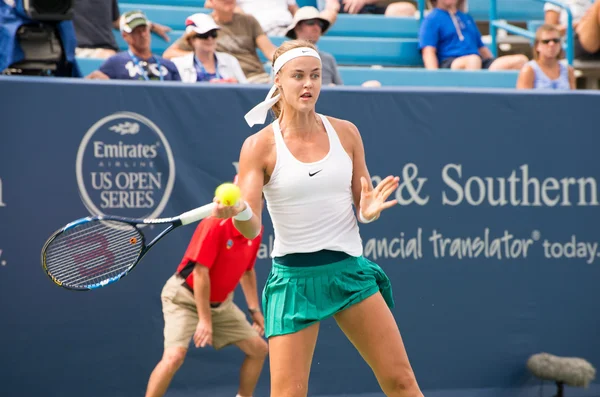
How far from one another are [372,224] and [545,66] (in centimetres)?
264

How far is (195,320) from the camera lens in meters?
6.14

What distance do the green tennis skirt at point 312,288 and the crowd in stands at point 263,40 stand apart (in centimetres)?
332

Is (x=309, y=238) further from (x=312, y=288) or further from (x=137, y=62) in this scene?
(x=137, y=62)

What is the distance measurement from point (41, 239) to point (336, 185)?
2.79 m

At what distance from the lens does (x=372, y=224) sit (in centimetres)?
683

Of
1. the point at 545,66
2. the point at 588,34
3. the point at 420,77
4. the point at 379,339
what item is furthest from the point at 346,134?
the point at 588,34

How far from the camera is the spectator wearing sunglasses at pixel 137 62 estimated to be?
23.2ft

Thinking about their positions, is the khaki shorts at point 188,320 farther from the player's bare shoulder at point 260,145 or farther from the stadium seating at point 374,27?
the stadium seating at point 374,27

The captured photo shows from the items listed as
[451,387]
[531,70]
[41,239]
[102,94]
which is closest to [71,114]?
[102,94]

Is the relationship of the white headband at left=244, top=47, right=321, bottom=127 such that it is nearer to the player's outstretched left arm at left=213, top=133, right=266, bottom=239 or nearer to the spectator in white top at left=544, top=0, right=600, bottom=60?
the player's outstretched left arm at left=213, top=133, right=266, bottom=239

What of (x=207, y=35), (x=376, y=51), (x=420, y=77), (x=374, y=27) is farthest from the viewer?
(x=374, y=27)

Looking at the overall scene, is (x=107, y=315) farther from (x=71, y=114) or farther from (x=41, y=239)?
(x=71, y=114)

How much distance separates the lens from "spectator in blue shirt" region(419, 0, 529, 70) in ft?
30.9

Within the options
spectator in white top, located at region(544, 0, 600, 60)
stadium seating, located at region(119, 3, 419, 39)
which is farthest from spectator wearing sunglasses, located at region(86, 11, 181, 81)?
spectator in white top, located at region(544, 0, 600, 60)
